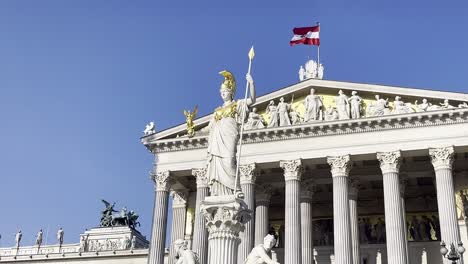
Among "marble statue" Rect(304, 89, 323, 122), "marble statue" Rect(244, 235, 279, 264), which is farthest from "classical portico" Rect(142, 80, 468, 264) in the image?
"marble statue" Rect(244, 235, 279, 264)

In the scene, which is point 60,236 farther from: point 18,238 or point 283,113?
point 283,113

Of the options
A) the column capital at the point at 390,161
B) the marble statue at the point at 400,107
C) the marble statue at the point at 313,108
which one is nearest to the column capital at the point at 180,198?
the marble statue at the point at 313,108

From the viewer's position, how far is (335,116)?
36.0 m

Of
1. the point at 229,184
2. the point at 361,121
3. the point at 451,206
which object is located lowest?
the point at 229,184

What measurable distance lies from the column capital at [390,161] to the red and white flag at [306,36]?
9668 mm

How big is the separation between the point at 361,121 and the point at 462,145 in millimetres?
5583

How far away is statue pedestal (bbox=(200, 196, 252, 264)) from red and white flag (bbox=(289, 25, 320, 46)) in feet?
96.3

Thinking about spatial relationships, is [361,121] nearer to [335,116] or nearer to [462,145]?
[335,116]

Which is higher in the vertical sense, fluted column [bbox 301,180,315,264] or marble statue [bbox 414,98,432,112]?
marble statue [bbox 414,98,432,112]

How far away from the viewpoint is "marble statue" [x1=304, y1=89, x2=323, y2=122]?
36469 mm

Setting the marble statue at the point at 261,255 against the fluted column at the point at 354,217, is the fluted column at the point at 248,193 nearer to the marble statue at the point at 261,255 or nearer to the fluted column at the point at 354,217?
the fluted column at the point at 354,217

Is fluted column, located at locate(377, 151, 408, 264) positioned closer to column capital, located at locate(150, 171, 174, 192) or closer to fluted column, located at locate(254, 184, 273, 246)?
fluted column, located at locate(254, 184, 273, 246)

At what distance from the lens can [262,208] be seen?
38375 mm

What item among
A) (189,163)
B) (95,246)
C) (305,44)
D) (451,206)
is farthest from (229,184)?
(95,246)
